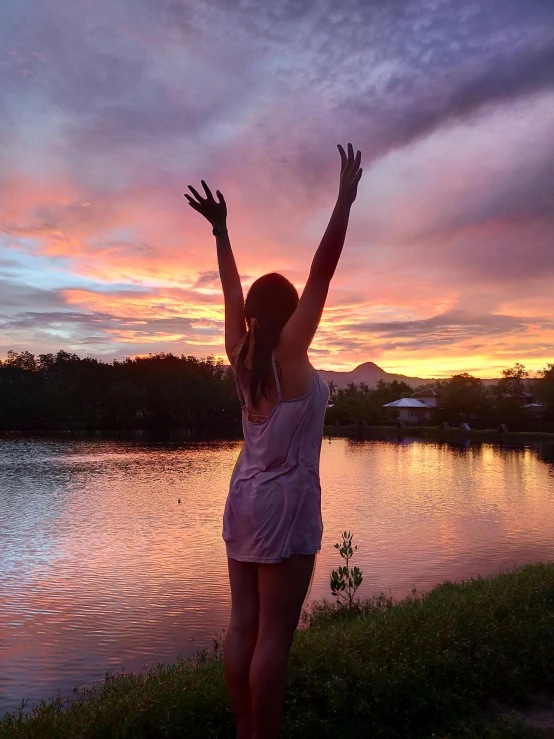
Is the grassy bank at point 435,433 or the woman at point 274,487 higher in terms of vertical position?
the woman at point 274,487

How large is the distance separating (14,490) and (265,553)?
21.4 meters

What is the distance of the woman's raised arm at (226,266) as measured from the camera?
8.71ft

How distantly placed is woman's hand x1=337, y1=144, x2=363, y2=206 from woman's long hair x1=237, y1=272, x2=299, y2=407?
1.29 ft

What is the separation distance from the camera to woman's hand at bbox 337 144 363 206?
7.97 feet

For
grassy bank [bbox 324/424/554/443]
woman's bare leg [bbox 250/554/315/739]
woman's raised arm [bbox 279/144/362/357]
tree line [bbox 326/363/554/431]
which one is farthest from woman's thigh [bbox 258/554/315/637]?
tree line [bbox 326/363/554/431]

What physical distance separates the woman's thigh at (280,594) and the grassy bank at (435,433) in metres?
50.9

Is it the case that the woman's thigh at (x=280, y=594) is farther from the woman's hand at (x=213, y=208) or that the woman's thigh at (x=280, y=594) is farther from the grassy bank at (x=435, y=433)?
the grassy bank at (x=435, y=433)

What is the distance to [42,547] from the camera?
13.0 m

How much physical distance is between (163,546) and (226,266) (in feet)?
37.1

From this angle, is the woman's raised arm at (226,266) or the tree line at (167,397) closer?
the woman's raised arm at (226,266)

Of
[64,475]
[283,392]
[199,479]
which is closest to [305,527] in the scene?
[283,392]

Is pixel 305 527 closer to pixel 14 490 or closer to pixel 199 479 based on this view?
pixel 14 490

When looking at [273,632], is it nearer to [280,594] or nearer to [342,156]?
[280,594]

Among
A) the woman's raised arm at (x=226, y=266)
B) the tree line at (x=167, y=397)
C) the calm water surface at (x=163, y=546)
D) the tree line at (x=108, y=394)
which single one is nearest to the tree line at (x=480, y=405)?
the tree line at (x=167, y=397)
